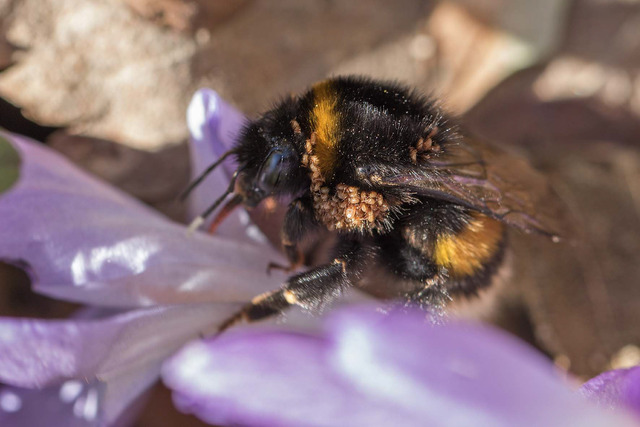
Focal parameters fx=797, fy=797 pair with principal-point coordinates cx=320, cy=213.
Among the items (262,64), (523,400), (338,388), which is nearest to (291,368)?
(338,388)

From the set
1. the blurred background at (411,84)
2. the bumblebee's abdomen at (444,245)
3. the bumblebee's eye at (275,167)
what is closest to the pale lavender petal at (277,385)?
the bumblebee's eye at (275,167)

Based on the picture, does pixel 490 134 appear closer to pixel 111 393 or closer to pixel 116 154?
pixel 116 154

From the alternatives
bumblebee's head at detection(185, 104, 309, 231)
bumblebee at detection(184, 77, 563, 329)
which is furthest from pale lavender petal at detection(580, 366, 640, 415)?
bumblebee's head at detection(185, 104, 309, 231)

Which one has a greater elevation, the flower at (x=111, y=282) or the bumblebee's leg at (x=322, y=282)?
the bumblebee's leg at (x=322, y=282)

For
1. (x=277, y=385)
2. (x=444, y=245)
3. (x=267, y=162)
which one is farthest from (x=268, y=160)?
Result: (x=277, y=385)

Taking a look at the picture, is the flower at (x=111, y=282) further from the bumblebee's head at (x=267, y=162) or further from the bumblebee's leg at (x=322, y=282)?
the bumblebee's head at (x=267, y=162)
